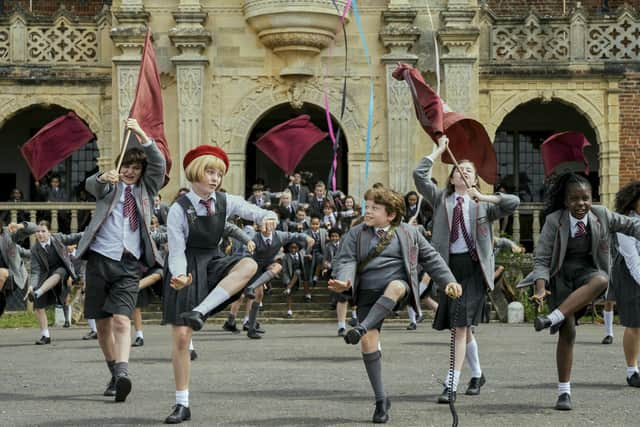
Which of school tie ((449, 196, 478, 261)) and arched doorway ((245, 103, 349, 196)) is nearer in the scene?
school tie ((449, 196, 478, 261))

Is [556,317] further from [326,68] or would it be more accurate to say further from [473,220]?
[326,68]

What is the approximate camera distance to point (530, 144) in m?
32.1

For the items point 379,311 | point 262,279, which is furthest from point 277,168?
point 379,311

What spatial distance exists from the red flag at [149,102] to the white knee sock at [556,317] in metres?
3.55

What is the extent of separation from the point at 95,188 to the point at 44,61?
1816cm

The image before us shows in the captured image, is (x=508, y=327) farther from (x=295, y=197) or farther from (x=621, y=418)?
(x=621, y=418)

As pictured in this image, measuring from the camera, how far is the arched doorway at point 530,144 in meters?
31.5

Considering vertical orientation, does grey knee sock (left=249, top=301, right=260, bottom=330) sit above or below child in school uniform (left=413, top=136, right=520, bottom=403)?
below

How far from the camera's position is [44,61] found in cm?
2808

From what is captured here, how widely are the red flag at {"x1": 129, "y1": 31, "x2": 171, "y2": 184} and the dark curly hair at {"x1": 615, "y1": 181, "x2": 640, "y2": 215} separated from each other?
4.20m

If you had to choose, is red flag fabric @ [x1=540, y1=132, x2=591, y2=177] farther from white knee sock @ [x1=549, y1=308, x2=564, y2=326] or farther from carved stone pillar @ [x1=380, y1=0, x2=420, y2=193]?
white knee sock @ [x1=549, y1=308, x2=564, y2=326]

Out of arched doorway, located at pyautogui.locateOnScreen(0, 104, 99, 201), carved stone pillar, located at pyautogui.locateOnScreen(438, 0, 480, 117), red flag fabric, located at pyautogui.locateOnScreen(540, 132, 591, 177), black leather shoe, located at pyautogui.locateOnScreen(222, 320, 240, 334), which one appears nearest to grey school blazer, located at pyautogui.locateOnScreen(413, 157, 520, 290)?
black leather shoe, located at pyautogui.locateOnScreen(222, 320, 240, 334)

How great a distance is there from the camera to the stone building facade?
26.9 meters

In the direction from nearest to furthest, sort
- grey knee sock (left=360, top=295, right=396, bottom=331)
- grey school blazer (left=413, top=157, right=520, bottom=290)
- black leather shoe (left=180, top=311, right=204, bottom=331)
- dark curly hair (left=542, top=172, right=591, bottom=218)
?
black leather shoe (left=180, top=311, right=204, bottom=331)
grey knee sock (left=360, top=295, right=396, bottom=331)
dark curly hair (left=542, top=172, right=591, bottom=218)
grey school blazer (left=413, top=157, right=520, bottom=290)
